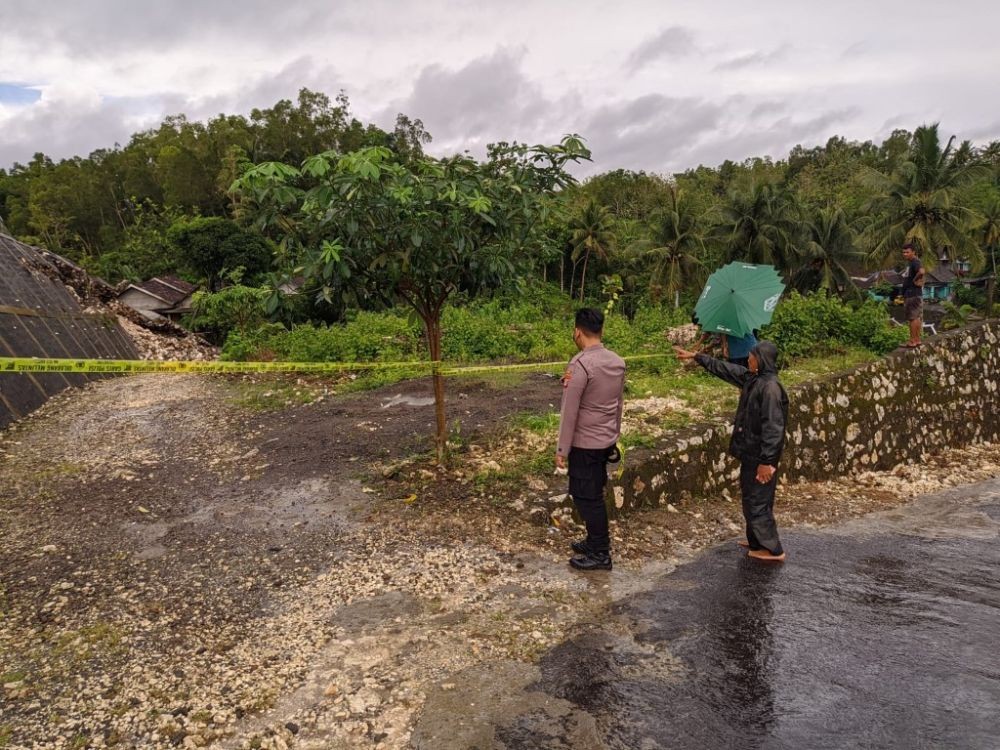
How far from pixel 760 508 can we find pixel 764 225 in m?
36.3

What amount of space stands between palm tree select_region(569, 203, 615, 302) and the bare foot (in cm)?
3972

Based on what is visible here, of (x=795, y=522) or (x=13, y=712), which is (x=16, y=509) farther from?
(x=795, y=522)

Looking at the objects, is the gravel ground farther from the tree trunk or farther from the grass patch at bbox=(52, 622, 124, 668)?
the tree trunk

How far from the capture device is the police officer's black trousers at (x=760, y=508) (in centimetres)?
480

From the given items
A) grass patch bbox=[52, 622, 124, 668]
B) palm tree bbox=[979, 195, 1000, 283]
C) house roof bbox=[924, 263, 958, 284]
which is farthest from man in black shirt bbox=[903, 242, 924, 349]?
house roof bbox=[924, 263, 958, 284]

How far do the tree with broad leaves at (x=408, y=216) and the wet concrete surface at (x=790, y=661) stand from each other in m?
3.08

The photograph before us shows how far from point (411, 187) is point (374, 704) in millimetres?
3669

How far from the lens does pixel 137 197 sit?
6284 cm

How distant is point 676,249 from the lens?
4084cm

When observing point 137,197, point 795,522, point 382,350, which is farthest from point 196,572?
point 137,197

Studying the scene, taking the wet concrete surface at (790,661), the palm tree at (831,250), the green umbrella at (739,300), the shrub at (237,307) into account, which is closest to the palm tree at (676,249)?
the palm tree at (831,250)

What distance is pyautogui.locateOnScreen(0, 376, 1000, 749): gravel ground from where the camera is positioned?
312 cm

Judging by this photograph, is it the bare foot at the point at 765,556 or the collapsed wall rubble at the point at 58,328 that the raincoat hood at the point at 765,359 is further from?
the collapsed wall rubble at the point at 58,328

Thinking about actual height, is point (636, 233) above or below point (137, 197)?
below
